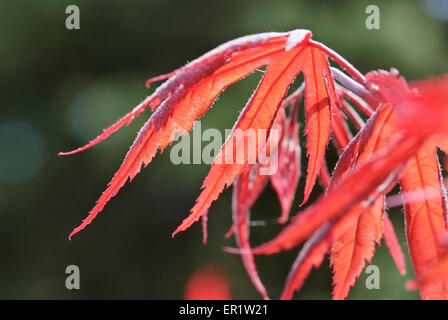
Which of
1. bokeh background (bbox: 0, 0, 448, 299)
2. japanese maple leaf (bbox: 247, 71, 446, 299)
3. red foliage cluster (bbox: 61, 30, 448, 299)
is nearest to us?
japanese maple leaf (bbox: 247, 71, 446, 299)

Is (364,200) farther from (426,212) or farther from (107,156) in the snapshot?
(107,156)

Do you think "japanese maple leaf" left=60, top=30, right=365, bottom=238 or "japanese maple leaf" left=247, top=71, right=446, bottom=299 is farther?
"japanese maple leaf" left=60, top=30, right=365, bottom=238

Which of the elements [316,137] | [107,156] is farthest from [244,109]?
[107,156]

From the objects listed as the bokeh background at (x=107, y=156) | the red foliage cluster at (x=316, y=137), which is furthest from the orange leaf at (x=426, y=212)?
the bokeh background at (x=107, y=156)

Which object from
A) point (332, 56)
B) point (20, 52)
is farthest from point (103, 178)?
point (332, 56)

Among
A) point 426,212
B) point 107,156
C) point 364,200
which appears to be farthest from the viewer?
point 107,156

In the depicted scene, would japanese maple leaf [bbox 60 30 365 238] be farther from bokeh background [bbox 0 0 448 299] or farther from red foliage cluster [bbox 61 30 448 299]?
bokeh background [bbox 0 0 448 299]

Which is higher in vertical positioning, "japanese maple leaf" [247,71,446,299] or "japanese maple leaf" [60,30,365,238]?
"japanese maple leaf" [60,30,365,238]

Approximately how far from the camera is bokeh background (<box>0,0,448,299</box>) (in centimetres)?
330

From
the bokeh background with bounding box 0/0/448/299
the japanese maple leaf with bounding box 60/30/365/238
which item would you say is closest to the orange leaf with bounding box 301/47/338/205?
the japanese maple leaf with bounding box 60/30/365/238

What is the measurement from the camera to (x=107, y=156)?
3299 millimetres

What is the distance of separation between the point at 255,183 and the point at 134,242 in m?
3.19

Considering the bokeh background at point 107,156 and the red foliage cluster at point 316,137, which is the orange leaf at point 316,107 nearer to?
the red foliage cluster at point 316,137
